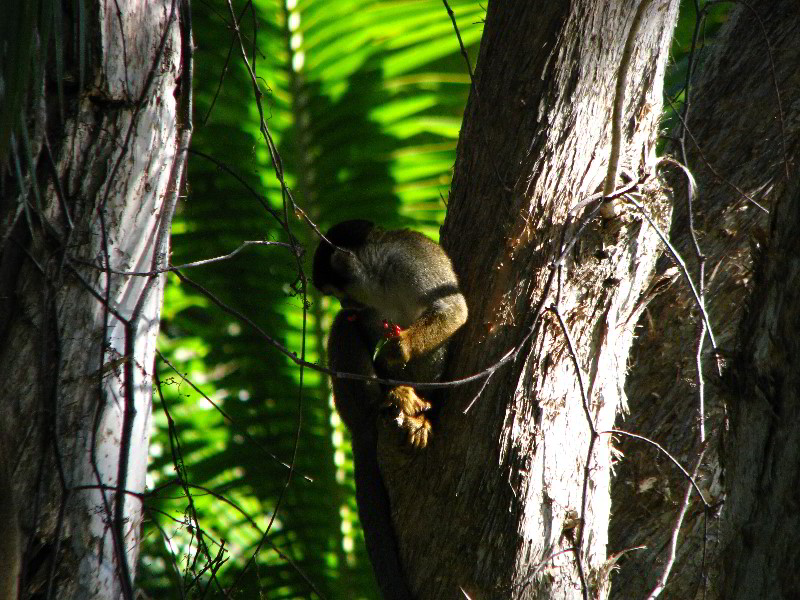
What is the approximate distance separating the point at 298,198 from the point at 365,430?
5.65 ft

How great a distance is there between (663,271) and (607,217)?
908 millimetres

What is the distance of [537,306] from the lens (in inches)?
102

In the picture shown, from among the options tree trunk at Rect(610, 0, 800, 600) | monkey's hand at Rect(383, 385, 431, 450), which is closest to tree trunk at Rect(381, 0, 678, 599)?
monkey's hand at Rect(383, 385, 431, 450)

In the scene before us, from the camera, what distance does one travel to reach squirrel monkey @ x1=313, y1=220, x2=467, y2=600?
2.83 m

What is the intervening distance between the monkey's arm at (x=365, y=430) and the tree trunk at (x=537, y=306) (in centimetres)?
14

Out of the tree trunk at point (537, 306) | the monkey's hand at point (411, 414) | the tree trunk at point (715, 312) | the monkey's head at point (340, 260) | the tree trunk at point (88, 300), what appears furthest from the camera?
the monkey's head at point (340, 260)

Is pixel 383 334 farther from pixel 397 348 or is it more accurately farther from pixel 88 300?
pixel 88 300

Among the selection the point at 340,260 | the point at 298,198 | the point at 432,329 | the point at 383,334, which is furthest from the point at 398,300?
the point at 298,198

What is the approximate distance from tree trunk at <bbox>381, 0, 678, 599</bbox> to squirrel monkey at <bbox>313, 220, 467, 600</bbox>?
9 cm

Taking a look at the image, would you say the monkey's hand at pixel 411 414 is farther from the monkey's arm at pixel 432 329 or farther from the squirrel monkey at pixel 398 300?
the monkey's arm at pixel 432 329

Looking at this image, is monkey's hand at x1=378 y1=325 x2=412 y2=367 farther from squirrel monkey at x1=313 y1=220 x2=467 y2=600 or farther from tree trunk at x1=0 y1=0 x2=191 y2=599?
tree trunk at x1=0 y1=0 x2=191 y2=599

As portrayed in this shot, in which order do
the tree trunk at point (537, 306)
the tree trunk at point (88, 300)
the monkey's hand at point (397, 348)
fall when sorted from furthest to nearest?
the monkey's hand at point (397, 348)
the tree trunk at point (537, 306)
the tree trunk at point (88, 300)

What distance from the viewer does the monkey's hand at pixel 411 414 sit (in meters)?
2.70

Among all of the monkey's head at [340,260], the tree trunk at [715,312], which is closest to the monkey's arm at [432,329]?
the monkey's head at [340,260]
